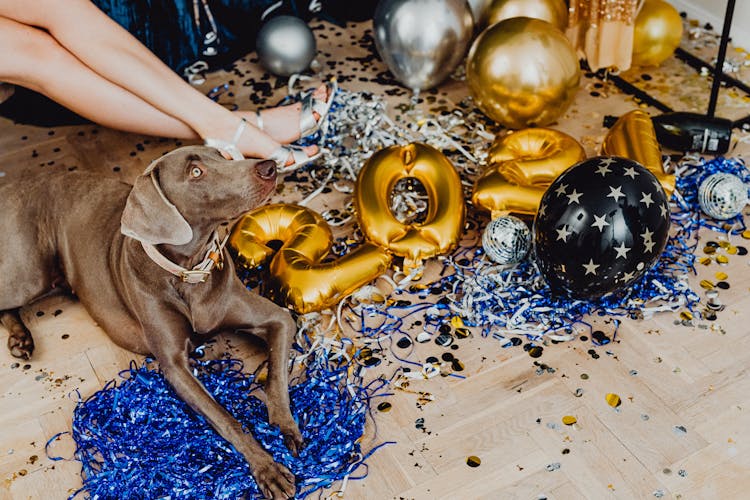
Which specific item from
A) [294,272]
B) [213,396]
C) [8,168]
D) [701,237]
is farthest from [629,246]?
[8,168]

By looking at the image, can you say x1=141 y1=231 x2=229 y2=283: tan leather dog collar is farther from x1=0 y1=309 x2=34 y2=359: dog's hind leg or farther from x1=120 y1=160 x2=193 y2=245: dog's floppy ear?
x1=0 y1=309 x2=34 y2=359: dog's hind leg

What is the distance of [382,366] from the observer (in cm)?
179

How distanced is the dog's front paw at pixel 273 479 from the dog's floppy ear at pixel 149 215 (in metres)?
0.48

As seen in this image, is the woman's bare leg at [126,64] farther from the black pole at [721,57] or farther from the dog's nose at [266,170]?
the black pole at [721,57]

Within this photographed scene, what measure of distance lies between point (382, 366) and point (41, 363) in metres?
0.83

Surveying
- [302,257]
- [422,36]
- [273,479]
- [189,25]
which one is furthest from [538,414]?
[189,25]

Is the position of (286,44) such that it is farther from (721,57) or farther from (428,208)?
(721,57)

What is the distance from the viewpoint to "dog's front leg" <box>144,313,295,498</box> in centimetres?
151

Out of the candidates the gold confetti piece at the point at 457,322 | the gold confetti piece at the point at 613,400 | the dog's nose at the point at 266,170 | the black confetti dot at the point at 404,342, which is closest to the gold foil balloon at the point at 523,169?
the gold confetti piece at the point at 457,322

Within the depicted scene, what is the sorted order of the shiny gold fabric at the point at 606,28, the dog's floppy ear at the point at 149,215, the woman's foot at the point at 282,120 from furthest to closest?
the shiny gold fabric at the point at 606,28
the woman's foot at the point at 282,120
the dog's floppy ear at the point at 149,215

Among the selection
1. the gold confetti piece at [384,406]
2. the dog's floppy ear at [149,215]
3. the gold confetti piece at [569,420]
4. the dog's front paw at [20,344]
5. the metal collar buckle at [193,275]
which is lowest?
the gold confetti piece at [569,420]

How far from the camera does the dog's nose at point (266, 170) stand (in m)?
1.58

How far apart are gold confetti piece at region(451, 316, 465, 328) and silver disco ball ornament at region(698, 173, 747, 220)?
0.75 m

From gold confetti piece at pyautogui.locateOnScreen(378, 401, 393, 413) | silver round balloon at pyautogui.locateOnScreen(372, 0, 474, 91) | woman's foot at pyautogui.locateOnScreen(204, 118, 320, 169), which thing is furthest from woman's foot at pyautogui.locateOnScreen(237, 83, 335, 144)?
gold confetti piece at pyautogui.locateOnScreen(378, 401, 393, 413)
